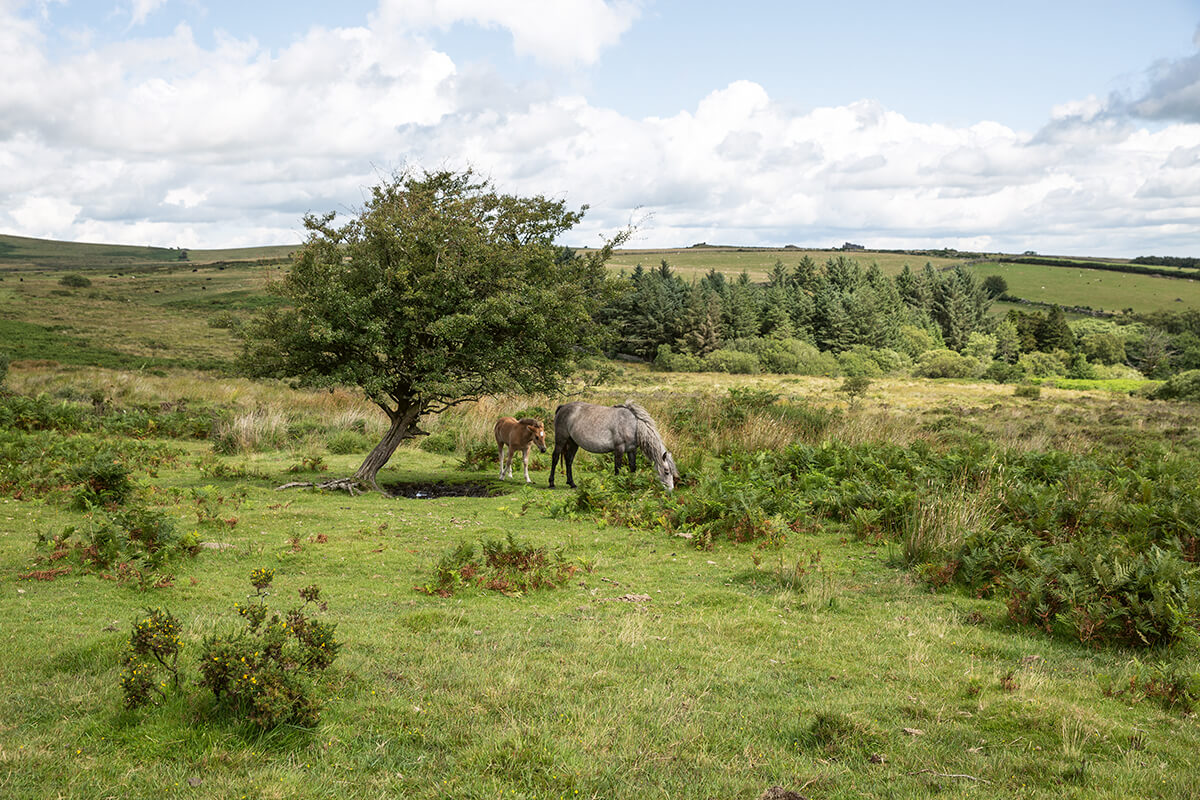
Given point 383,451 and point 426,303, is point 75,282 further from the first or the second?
→ point 426,303

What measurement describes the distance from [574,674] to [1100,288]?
626ft

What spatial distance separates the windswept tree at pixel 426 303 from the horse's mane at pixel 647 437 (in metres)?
2.34

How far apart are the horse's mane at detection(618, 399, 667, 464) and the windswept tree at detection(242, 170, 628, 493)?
234 centimetres

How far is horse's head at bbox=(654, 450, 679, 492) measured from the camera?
51.1ft

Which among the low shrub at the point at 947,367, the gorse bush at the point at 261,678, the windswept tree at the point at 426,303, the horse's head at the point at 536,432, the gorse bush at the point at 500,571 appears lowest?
the low shrub at the point at 947,367

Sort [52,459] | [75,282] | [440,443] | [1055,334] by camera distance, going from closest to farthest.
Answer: [52,459]
[440,443]
[1055,334]
[75,282]

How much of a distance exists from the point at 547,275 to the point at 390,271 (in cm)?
327

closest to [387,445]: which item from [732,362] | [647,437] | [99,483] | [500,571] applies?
[99,483]

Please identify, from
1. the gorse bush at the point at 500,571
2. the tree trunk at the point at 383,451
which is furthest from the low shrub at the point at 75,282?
the gorse bush at the point at 500,571

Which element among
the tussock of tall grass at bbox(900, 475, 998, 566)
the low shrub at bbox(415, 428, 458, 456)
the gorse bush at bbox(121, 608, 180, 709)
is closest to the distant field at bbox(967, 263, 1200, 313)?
the low shrub at bbox(415, 428, 458, 456)

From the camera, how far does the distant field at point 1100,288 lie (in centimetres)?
14500

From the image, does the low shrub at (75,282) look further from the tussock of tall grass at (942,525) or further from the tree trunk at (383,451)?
the tussock of tall grass at (942,525)

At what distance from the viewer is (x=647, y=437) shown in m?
16.3

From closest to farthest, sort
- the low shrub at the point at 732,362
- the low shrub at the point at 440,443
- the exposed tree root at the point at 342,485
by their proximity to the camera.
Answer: the exposed tree root at the point at 342,485, the low shrub at the point at 440,443, the low shrub at the point at 732,362
